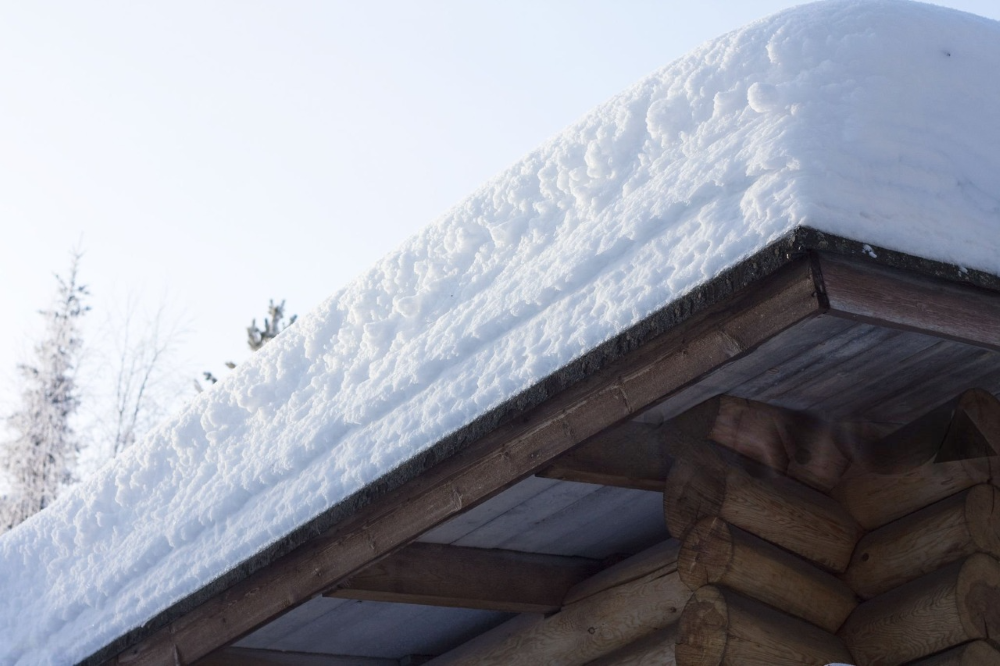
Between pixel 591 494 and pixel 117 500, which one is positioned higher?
pixel 117 500

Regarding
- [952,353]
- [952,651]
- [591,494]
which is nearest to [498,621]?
[591,494]

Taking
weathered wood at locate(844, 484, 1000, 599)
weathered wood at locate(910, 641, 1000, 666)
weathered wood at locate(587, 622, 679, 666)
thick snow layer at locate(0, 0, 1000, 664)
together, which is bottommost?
weathered wood at locate(910, 641, 1000, 666)

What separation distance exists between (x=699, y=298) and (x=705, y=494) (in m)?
0.84

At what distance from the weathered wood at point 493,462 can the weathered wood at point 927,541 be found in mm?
1142

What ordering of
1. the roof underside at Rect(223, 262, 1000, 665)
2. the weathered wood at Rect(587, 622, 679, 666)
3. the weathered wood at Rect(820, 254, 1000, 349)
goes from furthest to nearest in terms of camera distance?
the weathered wood at Rect(587, 622, 679, 666)
the roof underside at Rect(223, 262, 1000, 665)
the weathered wood at Rect(820, 254, 1000, 349)

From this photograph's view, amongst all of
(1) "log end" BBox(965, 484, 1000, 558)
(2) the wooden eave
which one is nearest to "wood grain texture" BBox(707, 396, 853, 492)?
(2) the wooden eave

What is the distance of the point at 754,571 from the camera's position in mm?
2768

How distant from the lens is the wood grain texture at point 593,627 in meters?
3.20

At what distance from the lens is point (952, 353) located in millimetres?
2568

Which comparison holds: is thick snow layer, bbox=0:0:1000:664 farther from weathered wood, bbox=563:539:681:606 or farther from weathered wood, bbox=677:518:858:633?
weathered wood, bbox=563:539:681:606

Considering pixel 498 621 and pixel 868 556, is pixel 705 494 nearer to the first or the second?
pixel 868 556

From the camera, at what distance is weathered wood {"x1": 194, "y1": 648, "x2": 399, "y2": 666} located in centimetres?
344

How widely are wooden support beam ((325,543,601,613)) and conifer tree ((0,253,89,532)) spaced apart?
41.5 ft

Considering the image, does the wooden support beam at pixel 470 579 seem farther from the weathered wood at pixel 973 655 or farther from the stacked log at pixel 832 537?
the weathered wood at pixel 973 655
